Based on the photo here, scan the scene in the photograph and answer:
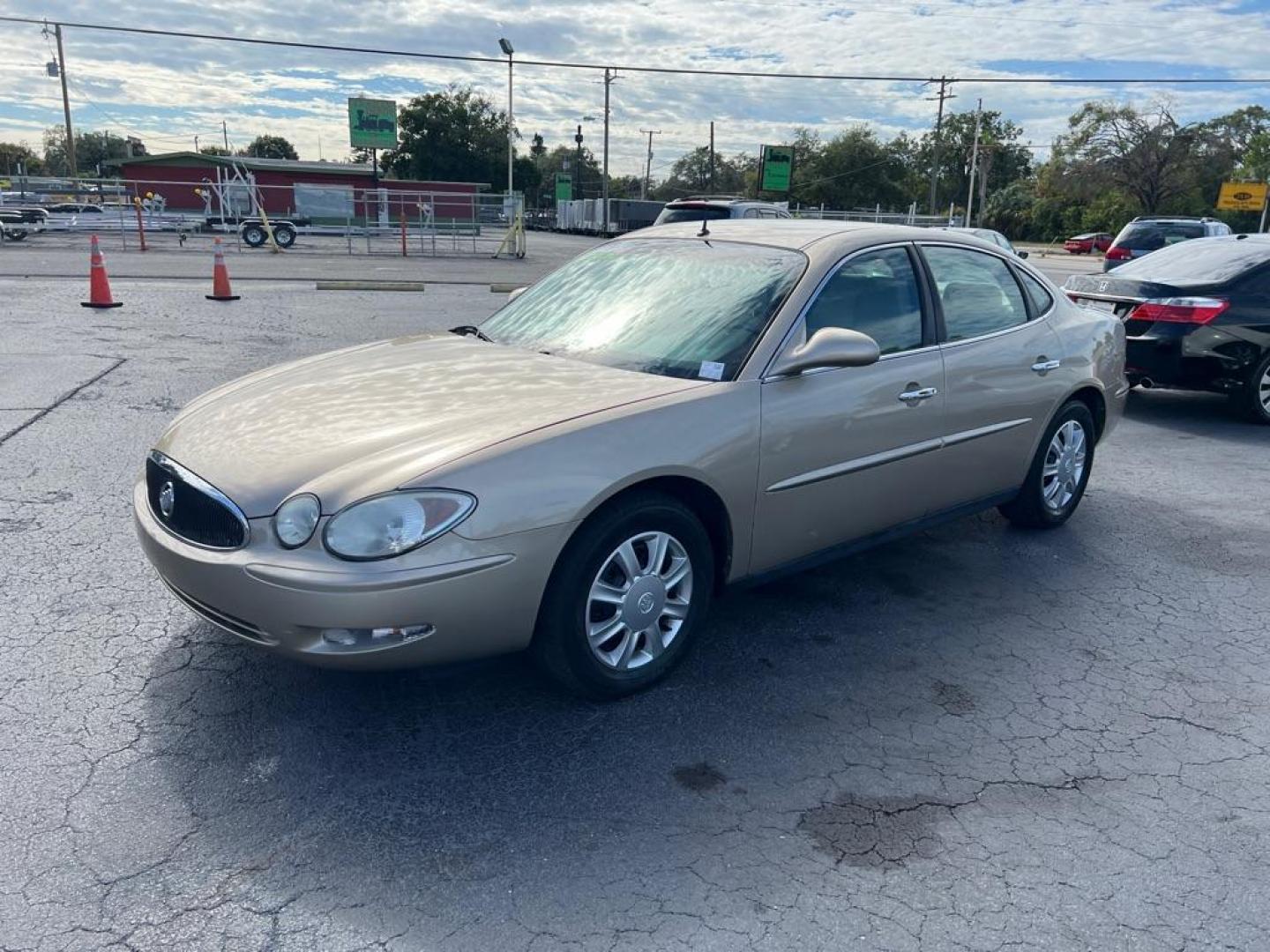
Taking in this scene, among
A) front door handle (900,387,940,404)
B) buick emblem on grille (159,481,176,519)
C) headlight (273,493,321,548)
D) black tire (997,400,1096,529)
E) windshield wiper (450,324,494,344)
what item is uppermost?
windshield wiper (450,324,494,344)

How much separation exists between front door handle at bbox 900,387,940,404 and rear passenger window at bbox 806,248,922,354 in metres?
0.19

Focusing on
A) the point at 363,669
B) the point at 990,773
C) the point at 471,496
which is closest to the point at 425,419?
the point at 471,496

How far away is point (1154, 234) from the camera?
21.2 metres

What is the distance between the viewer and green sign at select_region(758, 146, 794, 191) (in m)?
45.0

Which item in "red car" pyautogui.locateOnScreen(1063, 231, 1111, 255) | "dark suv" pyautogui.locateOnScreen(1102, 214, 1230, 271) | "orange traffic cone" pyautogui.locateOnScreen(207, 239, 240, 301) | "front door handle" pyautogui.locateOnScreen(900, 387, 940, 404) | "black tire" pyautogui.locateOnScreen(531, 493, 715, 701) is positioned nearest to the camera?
"black tire" pyautogui.locateOnScreen(531, 493, 715, 701)

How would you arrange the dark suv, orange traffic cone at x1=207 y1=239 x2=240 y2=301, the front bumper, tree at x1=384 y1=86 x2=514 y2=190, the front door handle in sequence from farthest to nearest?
tree at x1=384 y1=86 x2=514 y2=190 → the dark suv → orange traffic cone at x1=207 y1=239 x2=240 y2=301 → the front door handle → the front bumper

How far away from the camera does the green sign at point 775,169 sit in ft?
148

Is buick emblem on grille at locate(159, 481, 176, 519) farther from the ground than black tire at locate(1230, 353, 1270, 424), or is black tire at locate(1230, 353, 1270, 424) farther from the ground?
buick emblem on grille at locate(159, 481, 176, 519)

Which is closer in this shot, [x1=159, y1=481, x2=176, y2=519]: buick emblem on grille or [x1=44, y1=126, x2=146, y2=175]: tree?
[x1=159, y1=481, x2=176, y2=519]: buick emblem on grille

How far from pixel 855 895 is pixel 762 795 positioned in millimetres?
472

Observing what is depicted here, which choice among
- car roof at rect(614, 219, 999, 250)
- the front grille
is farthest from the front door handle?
the front grille

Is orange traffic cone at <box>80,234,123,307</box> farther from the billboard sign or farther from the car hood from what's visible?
the billboard sign

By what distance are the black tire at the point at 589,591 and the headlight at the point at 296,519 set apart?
0.74m

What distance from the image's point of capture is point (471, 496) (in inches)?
114
